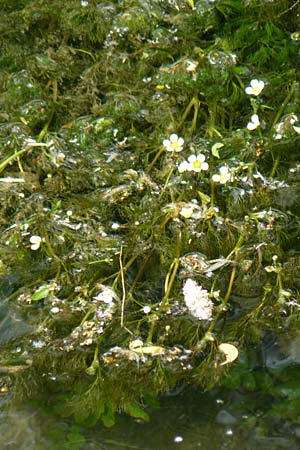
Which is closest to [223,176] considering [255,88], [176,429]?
[255,88]

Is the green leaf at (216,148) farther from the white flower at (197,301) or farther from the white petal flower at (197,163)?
the white flower at (197,301)

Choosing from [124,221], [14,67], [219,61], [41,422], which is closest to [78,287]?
[124,221]

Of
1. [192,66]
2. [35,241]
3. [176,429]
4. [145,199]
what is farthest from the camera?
[192,66]

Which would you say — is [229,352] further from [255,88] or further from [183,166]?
[255,88]

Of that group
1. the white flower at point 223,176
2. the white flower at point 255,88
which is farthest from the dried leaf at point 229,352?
the white flower at point 255,88

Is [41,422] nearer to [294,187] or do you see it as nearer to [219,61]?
[294,187]

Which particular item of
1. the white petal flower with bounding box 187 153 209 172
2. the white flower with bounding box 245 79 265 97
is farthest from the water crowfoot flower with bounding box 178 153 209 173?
the white flower with bounding box 245 79 265 97

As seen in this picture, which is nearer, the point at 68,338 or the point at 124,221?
the point at 68,338
